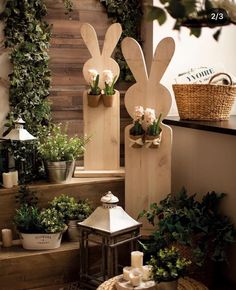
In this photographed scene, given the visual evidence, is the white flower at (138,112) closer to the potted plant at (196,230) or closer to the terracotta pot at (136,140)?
the terracotta pot at (136,140)

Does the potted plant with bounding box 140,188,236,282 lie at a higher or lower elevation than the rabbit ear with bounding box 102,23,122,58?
lower

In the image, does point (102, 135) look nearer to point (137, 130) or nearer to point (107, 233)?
point (137, 130)

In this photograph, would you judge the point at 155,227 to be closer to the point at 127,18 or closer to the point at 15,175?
the point at 15,175

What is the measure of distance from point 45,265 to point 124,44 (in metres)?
1.30

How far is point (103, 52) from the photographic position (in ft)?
9.47

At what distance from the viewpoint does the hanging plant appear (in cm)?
312

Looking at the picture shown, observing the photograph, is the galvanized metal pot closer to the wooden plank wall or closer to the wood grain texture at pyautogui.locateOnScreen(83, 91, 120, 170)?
the wood grain texture at pyautogui.locateOnScreen(83, 91, 120, 170)

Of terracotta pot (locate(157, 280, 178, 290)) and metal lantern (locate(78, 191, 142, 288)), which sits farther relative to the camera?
metal lantern (locate(78, 191, 142, 288))

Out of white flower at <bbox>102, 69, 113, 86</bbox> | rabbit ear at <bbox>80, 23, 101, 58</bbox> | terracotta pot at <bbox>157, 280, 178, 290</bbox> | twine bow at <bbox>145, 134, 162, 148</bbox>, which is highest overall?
rabbit ear at <bbox>80, 23, 101, 58</bbox>

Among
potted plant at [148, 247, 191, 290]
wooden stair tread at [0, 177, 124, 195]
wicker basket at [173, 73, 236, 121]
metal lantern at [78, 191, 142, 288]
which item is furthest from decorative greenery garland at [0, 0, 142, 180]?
potted plant at [148, 247, 191, 290]

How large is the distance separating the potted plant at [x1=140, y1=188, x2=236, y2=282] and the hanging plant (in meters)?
1.08

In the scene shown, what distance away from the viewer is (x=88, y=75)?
2.84 meters

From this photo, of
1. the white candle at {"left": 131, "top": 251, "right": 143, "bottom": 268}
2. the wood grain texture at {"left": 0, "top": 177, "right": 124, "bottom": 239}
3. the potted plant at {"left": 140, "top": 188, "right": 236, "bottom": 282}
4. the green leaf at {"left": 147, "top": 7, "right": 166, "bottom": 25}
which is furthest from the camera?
the wood grain texture at {"left": 0, "top": 177, "right": 124, "bottom": 239}

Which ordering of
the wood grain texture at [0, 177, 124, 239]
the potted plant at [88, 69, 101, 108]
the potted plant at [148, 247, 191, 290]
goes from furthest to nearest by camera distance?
1. the potted plant at [88, 69, 101, 108]
2. the wood grain texture at [0, 177, 124, 239]
3. the potted plant at [148, 247, 191, 290]
